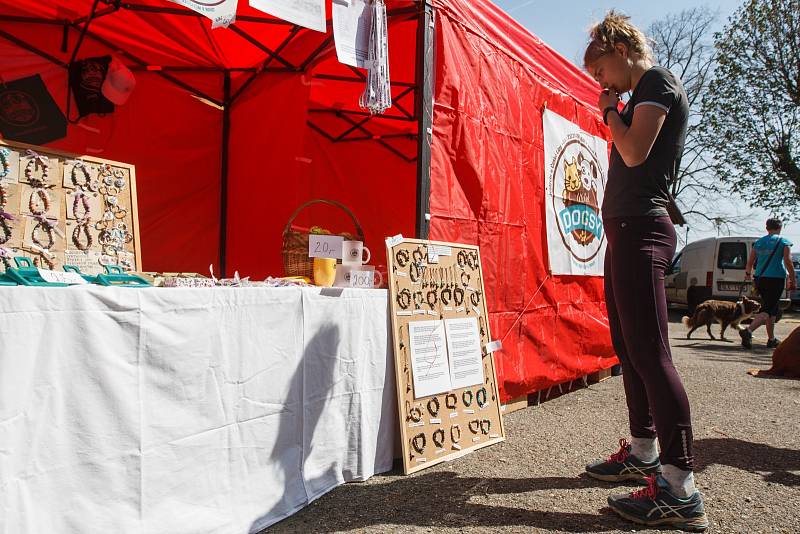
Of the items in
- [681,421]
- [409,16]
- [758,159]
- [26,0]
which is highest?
[758,159]

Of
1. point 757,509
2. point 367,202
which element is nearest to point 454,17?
point 367,202

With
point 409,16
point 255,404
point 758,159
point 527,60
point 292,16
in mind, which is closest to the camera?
point 255,404

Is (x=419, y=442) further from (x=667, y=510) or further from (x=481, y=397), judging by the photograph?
(x=667, y=510)

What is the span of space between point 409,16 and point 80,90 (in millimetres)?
2382

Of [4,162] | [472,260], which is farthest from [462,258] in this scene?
[4,162]

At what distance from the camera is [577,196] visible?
16.6 feet

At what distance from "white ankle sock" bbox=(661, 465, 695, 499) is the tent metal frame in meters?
1.68

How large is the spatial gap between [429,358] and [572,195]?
2656 millimetres

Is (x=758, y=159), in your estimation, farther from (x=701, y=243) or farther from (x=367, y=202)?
(x=367, y=202)

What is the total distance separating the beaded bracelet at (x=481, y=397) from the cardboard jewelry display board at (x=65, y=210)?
1.87 m

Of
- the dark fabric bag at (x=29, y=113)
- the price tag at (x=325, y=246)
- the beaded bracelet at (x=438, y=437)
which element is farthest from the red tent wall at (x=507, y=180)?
the dark fabric bag at (x=29, y=113)

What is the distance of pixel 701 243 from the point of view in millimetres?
13453

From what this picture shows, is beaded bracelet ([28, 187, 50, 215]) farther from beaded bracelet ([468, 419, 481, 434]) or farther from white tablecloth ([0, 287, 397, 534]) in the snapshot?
beaded bracelet ([468, 419, 481, 434])

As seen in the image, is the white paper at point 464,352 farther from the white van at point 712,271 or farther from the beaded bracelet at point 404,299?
the white van at point 712,271
